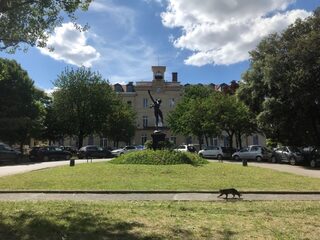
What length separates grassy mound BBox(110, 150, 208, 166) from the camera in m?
28.5

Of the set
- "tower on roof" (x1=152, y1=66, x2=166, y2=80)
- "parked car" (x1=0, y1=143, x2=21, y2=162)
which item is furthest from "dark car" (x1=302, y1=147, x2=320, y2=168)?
"tower on roof" (x1=152, y1=66, x2=166, y2=80)

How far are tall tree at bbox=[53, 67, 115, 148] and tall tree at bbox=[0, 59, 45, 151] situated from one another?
1218 centimetres

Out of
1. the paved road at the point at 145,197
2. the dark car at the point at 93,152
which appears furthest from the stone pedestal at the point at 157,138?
the paved road at the point at 145,197

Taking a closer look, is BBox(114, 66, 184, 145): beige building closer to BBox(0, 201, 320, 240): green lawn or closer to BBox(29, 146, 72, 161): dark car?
BBox(29, 146, 72, 161): dark car

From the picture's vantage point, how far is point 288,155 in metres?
38.7

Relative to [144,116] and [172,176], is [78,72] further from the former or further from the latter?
[172,176]

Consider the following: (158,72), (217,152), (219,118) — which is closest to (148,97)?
(158,72)

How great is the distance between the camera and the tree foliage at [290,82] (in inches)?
1313

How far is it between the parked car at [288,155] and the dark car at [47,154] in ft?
65.8

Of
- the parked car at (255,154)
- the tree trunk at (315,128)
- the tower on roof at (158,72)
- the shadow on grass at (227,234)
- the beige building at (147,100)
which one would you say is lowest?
the shadow on grass at (227,234)

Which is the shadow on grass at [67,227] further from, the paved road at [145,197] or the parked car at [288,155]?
the parked car at [288,155]

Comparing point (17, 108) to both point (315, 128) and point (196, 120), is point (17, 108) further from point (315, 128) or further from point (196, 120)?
point (315, 128)

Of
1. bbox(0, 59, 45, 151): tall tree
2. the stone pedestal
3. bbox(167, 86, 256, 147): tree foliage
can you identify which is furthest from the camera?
bbox(167, 86, 256, 147): tree foliage

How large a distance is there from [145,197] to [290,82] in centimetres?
2263
